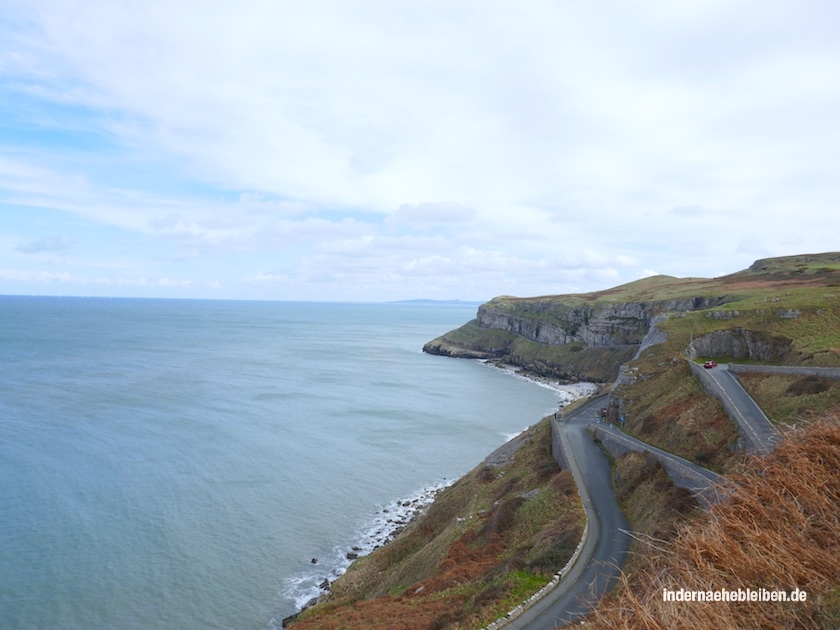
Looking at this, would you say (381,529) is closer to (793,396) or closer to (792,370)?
(793,396)

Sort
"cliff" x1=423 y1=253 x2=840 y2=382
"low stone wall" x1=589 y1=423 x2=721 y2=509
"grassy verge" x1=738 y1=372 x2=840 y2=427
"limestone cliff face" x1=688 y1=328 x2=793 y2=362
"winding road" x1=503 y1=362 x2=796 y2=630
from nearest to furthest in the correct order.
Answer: "winding road" x1=503 y1=362 x2=796 y2=630 < "low stone wall" x1=589 y1=423 x2=721 y2=509 < "grassy verge" x1=738 y1=372 x2=840 y2=427 < "limestone cliff face" x1=688 y1=328 x2=793 y2=362 < "cliff" x1=423 y1=253 x2=840 y2=382

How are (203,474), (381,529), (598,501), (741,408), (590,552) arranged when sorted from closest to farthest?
1. (590,552)
2. (598,501)
3. (741,408)
4. (381,529)
5. (203,474)

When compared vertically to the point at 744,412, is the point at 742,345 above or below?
above

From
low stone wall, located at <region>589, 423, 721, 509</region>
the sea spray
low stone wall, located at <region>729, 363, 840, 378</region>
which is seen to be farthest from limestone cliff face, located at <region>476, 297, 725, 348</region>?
the sea spray

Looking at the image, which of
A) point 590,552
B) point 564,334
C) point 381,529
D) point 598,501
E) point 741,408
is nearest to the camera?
point 590,552

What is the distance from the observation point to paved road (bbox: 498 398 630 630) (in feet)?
68.3

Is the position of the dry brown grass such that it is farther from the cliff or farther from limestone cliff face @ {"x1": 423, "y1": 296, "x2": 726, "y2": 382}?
limestone cliff face @ {"x1": 423, "y1": 296, "x2": 726, "y2": 382}

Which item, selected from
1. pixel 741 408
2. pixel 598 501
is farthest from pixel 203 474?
pixel 741 408

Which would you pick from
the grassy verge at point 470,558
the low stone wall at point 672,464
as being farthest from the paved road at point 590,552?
the low stone wall at point 672,464

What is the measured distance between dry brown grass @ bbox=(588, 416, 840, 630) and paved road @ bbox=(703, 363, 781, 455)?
38.6 feet


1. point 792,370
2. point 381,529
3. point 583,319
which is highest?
point 583,319

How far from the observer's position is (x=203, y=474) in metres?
54.2

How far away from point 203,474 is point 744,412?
49.8 m

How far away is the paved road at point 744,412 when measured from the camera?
27578 mm
